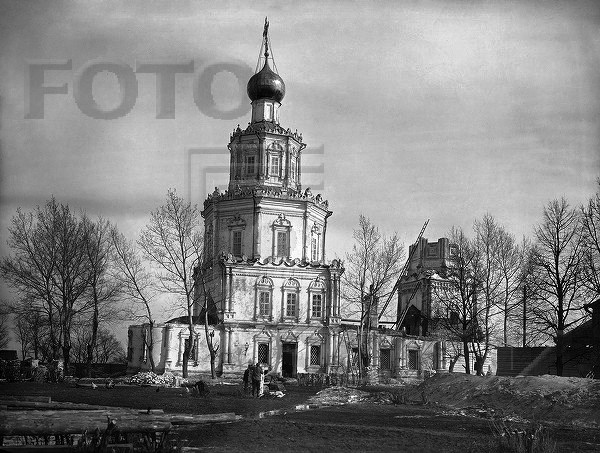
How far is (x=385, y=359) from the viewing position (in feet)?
158

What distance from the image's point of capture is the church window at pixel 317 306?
1821 inches

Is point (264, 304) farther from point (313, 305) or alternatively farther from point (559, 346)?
point (559, 346)

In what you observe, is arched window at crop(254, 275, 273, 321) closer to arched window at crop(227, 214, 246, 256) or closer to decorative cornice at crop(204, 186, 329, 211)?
arched window at crop(227, 214, 246, 256)

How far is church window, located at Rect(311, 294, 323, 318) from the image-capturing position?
46.2m

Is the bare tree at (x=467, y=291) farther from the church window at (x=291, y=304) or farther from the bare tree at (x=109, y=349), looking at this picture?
the bare tree at (x=109, y=349)

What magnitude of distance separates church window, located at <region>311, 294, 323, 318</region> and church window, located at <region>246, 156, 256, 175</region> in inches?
352

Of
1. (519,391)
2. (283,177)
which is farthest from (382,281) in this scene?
(519,391)

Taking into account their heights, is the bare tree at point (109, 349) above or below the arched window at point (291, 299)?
below

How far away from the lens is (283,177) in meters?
48.5

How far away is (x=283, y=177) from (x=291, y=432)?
35.4 meters

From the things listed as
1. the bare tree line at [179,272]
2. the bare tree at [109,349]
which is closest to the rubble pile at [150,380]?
the bare tree line at [179,272]

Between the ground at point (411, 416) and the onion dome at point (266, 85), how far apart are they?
25568 millimetres

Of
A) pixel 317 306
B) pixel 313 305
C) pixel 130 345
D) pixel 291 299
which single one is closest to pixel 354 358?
pixel 317 306

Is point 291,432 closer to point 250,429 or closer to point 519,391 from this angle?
point 250,429
